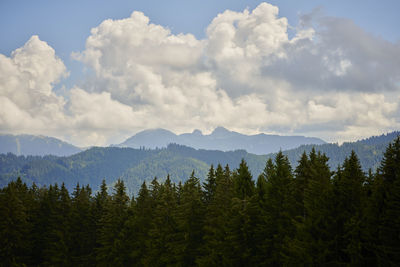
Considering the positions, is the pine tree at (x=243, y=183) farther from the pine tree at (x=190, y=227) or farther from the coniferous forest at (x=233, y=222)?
the pine tree at (x=190, y=227)

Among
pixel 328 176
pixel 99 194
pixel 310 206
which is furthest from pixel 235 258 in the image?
pixel 99 194

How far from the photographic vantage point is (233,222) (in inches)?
1505

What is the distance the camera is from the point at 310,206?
3209cm

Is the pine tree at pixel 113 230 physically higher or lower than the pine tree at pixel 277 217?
lower

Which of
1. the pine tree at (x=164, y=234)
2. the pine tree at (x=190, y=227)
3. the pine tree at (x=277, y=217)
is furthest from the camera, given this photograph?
the pine tree at (x=164, y=234)

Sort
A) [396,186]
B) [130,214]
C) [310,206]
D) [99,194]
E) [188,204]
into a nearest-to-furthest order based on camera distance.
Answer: [396,186] → [310,206] → [188,204] → [130,214] → [99,194]

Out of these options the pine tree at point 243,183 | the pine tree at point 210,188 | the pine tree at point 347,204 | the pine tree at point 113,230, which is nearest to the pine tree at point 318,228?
the pine tree at point 347,204

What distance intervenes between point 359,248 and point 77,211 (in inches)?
1674

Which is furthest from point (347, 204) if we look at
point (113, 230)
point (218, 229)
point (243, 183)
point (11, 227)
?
point (11, 227)

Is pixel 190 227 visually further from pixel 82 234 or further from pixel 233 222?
pixel 82 234

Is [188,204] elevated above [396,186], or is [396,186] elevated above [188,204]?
[396,186]

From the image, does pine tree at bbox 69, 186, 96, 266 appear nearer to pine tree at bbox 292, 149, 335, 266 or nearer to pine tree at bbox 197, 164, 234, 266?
pine tree at bbox 197, 164, 234, 266

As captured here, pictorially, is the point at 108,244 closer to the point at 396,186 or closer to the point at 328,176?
the point at 328,176

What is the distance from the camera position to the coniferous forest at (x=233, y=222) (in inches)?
1089
